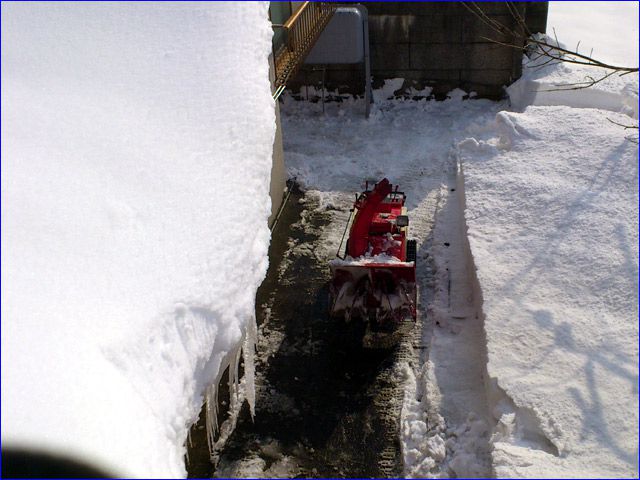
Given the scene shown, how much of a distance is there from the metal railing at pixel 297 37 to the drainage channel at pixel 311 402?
2984mm

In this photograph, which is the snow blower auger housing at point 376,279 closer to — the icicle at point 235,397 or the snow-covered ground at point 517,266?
Answer: the snow-covered ground at point 517,266

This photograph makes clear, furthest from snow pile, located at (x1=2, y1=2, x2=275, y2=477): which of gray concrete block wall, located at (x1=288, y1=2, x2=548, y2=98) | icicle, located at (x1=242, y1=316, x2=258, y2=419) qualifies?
gray concrete block wall, located at (x1=288, y1=2, x2=548, y2=98)

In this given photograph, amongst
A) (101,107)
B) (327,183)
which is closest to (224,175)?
(101,107)

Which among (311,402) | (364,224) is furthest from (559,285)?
(311,402)

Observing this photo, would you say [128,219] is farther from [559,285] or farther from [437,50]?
[437,50]

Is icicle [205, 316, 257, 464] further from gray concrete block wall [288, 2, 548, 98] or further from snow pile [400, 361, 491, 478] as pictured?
gray concrete block wall [288, 2, 548, 98]

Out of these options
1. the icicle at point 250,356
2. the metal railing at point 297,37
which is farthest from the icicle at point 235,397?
the metal railing at point 297,37

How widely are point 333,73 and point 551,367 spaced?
28.5 ft

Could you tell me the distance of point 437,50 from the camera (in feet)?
40.9

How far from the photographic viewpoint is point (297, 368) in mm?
6734

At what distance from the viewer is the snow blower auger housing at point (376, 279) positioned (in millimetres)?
6699

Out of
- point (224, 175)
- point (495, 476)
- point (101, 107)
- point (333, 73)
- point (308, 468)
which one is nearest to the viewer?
point (101, 107)

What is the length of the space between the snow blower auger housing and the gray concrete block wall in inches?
248

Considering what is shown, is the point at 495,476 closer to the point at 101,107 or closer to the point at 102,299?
the point at 102,299
